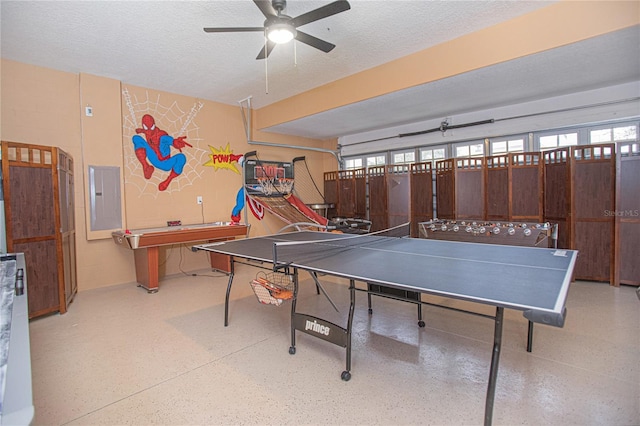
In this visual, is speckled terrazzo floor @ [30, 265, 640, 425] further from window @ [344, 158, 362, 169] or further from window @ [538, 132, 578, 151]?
window @ [344, 158, 362, 169]

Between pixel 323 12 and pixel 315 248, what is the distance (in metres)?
1.99

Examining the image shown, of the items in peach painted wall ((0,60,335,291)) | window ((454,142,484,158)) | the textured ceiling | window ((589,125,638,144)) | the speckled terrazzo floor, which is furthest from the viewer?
window ((454,142,484,158))

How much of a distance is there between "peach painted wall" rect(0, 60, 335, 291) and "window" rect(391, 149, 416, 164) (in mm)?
3116

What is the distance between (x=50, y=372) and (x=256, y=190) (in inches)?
172

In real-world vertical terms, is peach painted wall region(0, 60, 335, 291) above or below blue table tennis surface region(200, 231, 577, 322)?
above

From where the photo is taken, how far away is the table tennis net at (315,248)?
241 cm

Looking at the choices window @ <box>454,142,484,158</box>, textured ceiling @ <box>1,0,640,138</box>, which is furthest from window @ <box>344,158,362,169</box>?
textured ceiling @ <box>1,0,640,138</box>

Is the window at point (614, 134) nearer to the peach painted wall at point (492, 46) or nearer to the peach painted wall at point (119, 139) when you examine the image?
the peach painted wall at point (492, 46)

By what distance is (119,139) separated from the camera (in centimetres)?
465

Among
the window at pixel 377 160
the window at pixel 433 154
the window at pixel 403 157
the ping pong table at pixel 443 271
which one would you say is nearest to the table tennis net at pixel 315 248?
the ping pong table at pixel 443 271

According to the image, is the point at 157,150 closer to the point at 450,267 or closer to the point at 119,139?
the point at 119,139

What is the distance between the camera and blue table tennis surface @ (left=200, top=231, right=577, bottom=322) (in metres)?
1.54

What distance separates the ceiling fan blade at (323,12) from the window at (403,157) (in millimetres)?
4502

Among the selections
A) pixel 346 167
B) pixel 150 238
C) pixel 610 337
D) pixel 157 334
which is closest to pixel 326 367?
pixel 157 334
